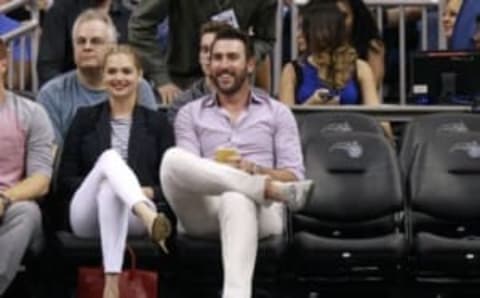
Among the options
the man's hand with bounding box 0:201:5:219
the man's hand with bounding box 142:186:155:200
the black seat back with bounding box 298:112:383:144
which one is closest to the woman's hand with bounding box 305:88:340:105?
the black seat back with bounding box 298:112:383:144

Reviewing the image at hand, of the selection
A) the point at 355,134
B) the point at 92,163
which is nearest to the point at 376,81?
the point at 355,134

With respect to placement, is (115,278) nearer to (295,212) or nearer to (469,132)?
(295,212)

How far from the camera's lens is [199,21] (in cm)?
823

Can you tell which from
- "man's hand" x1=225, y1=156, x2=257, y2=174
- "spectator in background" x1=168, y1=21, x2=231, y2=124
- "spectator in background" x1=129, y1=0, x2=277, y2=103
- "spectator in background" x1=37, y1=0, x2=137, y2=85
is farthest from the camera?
"spectator in background" x1=37, y1=0, x2=137, y2=85

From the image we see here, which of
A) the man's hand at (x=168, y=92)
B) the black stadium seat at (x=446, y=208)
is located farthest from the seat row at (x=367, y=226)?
the man's hand at (x=168, y=92)

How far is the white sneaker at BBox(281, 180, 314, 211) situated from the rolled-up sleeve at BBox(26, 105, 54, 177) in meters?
1.17

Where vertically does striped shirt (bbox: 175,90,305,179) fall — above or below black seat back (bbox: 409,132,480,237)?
above

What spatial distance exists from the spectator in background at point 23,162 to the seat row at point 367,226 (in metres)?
0.21

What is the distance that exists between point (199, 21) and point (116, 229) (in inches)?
81.5

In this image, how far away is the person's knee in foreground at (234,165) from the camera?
6352 millimetres

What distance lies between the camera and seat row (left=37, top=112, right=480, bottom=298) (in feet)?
21.8

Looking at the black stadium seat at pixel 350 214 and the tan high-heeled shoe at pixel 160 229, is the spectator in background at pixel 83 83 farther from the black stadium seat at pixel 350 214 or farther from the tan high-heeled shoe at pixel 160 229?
the tan high-heeled shoe at pixel 160 229

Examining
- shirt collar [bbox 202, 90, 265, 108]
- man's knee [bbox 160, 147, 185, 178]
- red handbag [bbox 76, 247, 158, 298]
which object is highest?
shirt collar [bbox 202, 90, 265, 108]

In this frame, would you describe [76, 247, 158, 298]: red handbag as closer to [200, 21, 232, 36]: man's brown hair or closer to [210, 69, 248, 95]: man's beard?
[210, 69, 248, 95]: man's beard
